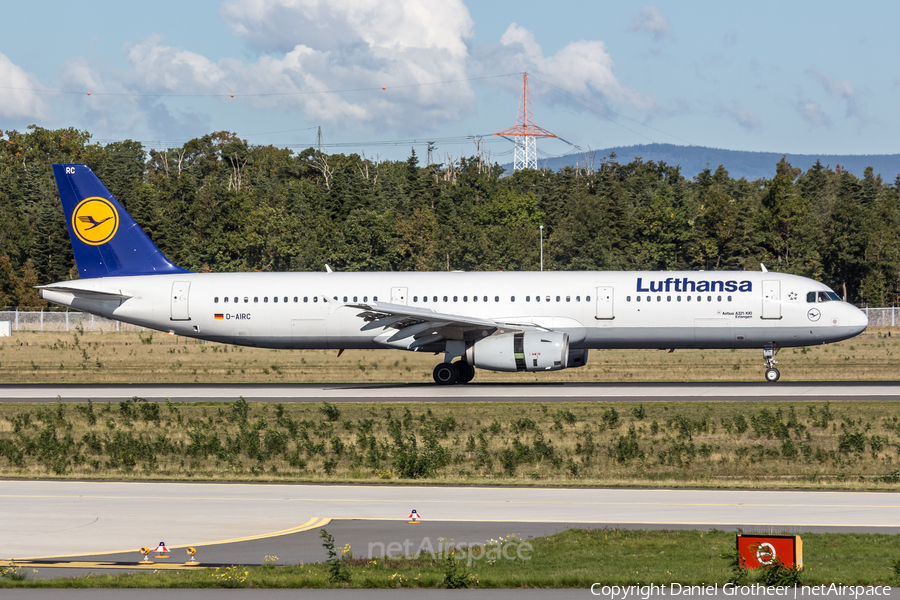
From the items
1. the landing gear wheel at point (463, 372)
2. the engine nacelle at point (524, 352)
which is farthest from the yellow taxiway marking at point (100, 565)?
the landing gear wheel at point (463, 372)

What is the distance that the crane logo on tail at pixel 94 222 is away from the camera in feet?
126

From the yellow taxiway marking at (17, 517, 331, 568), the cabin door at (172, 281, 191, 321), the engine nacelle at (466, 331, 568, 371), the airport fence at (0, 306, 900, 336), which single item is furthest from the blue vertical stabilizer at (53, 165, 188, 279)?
the airport fence at (0, 306, 900, 336)

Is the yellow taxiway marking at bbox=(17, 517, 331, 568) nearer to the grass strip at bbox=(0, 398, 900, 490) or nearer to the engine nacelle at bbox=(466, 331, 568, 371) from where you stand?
the grass strip at bbox=(0, 398, 900, 490)

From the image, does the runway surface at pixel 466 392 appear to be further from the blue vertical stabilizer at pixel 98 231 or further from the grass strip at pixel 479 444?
the blue vertical stabilizer at pixel 98 231

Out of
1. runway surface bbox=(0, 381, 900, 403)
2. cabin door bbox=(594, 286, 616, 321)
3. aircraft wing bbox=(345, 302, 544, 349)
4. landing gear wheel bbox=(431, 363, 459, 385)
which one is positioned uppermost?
cabin door bbox=(594, 286, 616, 321)

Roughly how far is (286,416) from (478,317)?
429 inches

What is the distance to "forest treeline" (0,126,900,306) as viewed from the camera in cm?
8969

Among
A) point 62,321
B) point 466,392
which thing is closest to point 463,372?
point 466,392

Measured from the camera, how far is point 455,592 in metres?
10.6

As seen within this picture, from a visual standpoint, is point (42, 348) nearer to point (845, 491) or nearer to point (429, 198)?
point (845, 491)

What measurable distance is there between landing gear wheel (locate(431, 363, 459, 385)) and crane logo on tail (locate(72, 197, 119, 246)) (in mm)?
14425

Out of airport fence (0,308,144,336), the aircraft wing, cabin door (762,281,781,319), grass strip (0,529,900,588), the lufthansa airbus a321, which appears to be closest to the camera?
grass strip (0,529,900,588)

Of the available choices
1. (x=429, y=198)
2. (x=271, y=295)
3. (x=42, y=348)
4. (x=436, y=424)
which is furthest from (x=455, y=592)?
(x=429, y=198)

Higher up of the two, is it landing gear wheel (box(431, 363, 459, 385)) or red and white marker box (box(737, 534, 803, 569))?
landing gear wheel (box(431, 363, 459, 385))
